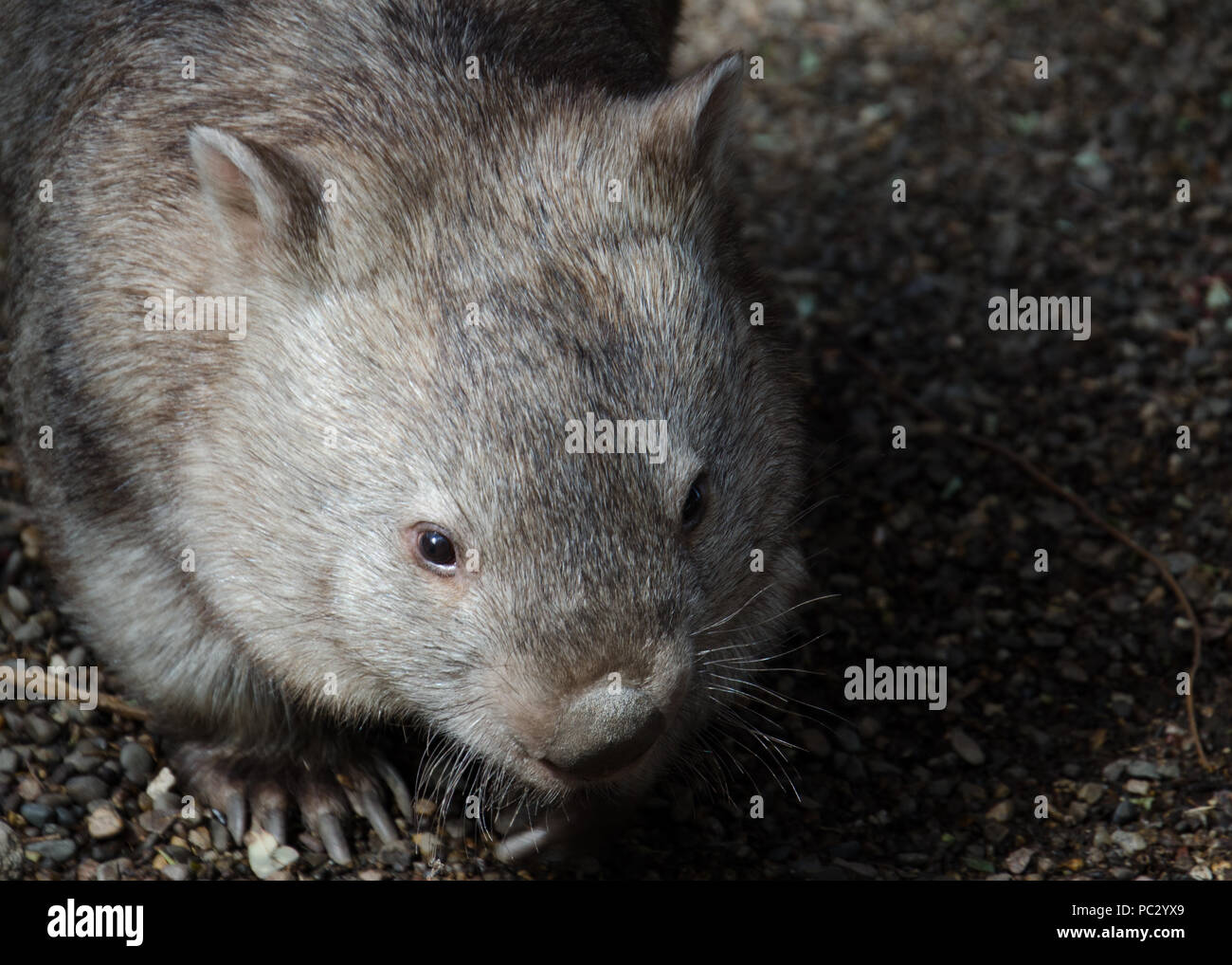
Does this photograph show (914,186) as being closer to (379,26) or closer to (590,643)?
(379,26)

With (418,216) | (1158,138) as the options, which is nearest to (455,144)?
(418,216)

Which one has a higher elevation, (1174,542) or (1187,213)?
(1187,213)

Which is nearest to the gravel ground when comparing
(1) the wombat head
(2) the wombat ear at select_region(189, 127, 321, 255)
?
(1) the wombat head

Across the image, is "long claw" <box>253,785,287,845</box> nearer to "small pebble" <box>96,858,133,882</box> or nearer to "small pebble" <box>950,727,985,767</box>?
"small pebble" <box>96,858,133,882</box>

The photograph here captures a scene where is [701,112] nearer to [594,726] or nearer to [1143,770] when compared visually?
[594,726]

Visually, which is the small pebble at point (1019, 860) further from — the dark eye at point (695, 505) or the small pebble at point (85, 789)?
the small pebble at point (85, 789)

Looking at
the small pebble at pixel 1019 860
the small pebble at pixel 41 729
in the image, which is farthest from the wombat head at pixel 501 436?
the small pebble at pixel 1019 860
